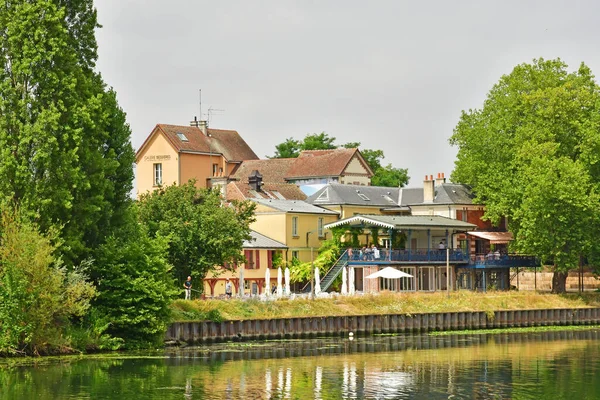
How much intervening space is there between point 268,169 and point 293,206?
27.4m

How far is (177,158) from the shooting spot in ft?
389

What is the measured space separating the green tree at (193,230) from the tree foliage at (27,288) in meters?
16.5

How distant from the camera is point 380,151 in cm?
15588

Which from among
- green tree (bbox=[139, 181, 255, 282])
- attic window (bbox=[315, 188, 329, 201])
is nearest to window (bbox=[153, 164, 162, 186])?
attic window (bbox=[315, 188, 329, 201])

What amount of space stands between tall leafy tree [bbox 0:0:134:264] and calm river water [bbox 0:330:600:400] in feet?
23.4

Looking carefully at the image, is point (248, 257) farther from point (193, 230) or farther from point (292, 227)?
point (193, 230)

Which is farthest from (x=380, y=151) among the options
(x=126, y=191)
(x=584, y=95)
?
(x=126, y=191)

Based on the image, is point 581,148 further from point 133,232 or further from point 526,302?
point 133,232

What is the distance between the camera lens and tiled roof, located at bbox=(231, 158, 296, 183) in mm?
126938

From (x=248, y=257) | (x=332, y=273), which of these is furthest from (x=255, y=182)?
(x=332, y=273)

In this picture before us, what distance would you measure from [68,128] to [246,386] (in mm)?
16859

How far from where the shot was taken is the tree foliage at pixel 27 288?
59.1 m

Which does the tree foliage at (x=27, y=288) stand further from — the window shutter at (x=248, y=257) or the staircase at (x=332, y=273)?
the staircase at (x=332, y=273)

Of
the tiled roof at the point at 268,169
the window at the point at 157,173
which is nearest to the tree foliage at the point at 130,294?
the window at the point at 157,173
